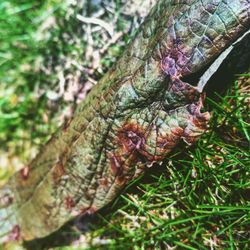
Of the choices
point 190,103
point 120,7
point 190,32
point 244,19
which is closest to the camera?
point 244,19

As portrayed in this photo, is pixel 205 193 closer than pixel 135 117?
No

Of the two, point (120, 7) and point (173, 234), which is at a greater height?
point (120, 7)

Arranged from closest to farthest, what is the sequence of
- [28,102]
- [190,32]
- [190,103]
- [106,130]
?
[190,32] → [190,103] → [106,130] → [28,102]

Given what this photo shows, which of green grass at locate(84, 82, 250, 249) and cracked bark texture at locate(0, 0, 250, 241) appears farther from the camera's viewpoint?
green grass at locate(84, 82, 250, 249)

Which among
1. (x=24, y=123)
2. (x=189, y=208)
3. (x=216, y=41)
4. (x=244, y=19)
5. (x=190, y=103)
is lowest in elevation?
(x=24, y=123)

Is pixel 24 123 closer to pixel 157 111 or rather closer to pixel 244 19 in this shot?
pixel 157 111

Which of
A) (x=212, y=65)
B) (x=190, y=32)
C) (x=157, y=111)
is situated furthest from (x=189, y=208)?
(x=190, y=32)

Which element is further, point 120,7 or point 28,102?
point 28,102

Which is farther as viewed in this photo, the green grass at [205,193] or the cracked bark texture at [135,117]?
the green grass at [205,193]
